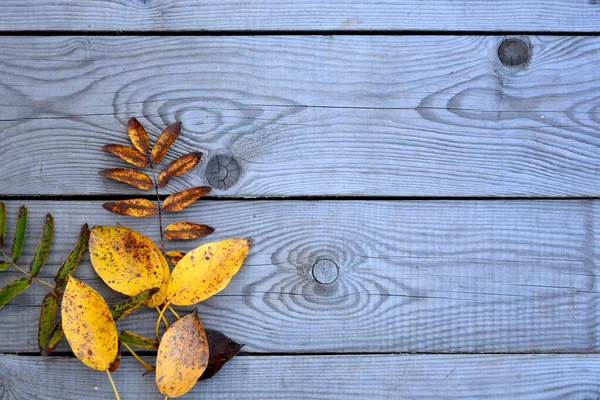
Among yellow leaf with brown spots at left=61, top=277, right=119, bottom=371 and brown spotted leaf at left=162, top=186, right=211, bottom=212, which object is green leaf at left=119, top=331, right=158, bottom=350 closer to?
yellow leaf with brown spots at left=61, top=277, right=119, bottom=371

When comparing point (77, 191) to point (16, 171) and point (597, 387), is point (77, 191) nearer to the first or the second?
point (16, 171)

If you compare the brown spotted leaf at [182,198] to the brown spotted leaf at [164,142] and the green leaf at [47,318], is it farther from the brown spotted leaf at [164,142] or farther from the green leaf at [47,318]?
the green leaf at [47,318]

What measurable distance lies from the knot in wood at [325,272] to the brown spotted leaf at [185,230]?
188 mm

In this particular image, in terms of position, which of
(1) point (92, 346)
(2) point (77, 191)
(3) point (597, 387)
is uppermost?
(2) point (77, 191)

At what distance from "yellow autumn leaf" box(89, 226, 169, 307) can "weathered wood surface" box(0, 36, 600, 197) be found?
0.42ft

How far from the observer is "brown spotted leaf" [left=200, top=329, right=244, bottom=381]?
89 centimetres

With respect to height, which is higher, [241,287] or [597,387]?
[241,287]

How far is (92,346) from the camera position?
83cm

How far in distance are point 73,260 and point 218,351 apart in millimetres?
274

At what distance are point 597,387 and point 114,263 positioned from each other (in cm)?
81

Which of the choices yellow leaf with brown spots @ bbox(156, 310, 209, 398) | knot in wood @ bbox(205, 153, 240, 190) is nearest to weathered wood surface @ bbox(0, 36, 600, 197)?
knot in wood @ bbox(205, 153, 240, 190)

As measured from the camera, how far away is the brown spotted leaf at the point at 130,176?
0.90 meters

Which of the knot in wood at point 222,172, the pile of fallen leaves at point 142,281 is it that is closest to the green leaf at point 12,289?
the pile of fallen leaves at point 142,281

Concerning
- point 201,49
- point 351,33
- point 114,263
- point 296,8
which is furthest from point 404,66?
point 114,263
